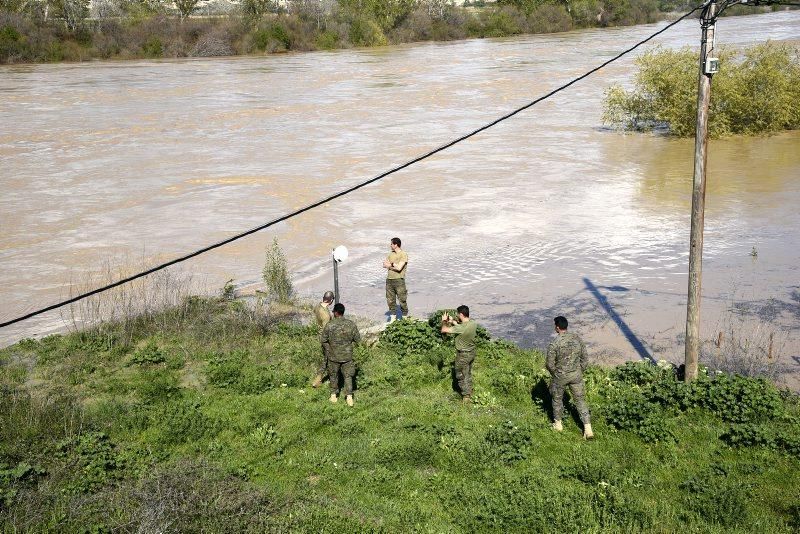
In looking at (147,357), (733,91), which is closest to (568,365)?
→ (147,357)

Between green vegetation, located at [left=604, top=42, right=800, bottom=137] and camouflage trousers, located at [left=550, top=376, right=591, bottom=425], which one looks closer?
camouflage trousers, located at [left=550, top=376, right=591, bottom=425]

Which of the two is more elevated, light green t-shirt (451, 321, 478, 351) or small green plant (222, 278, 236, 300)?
light green t-shirt (451, 321, 478, 351)

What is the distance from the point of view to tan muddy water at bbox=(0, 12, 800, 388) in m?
14.9

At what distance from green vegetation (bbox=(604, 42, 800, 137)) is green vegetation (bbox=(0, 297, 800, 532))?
19.2 m

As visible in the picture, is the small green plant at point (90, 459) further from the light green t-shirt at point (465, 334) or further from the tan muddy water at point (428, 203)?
the tan muddy water at point (428, 203)

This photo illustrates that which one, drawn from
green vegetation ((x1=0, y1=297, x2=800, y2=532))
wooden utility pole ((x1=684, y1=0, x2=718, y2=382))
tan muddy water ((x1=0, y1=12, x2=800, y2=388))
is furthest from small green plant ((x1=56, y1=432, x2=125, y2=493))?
wooden utility pole ((x1=684, y1=0, x2=718, y2=382))

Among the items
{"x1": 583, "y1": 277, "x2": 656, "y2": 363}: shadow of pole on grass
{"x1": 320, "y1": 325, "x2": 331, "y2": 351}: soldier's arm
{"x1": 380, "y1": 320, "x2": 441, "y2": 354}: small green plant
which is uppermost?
{"x1": 320, "y1": 325, "x2": 331, "y2": 351}: soldier's arm

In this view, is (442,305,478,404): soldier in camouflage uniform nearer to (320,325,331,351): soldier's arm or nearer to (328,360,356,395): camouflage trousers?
(328,360,356,395): camouflage trousers

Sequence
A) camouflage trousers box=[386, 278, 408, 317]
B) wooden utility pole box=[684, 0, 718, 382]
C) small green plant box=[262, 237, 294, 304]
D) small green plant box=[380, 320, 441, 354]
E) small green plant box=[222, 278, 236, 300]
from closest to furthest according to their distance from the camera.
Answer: wooden utility pole box=[684, 0, 718, 382] < small green plant box=[380, 320, 441, 354] < camouflage trousers box=[386, 278, 408, 317] < small green plant box=[262, 237, 294, 304] < small green plant box=[222, 278, 236, 300]

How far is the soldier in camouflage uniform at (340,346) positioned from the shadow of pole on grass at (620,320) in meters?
4.21

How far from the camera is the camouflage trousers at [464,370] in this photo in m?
10.2

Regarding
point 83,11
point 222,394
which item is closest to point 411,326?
point 222,394

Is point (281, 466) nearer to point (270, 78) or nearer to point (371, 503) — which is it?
point (371, 503)

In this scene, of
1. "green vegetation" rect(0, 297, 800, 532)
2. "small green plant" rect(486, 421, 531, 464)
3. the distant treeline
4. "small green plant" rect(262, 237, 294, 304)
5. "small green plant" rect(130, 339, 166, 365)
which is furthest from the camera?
the distant treeline
